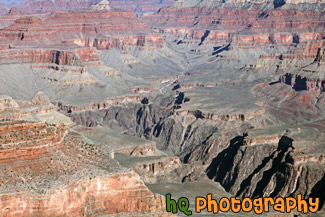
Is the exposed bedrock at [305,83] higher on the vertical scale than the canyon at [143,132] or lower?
higher

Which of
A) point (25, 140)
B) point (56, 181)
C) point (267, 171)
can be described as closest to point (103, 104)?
point (267, 171)

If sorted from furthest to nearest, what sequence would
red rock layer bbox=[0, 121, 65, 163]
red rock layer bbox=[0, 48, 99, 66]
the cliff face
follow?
red rock layer bbox=[0, 48, 99, 66] < red rock layer bbox=[0, 121, 65, 163] < the cliff face

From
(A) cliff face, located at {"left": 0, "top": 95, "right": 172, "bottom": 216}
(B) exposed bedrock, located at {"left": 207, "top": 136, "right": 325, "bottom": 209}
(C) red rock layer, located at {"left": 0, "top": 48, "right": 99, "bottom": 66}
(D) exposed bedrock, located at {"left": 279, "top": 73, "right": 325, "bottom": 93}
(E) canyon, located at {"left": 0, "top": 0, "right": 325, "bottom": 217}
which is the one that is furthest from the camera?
(C) red rock layer, located at {"left": 0, "top": 48, "right": 99, "bottom": 66}

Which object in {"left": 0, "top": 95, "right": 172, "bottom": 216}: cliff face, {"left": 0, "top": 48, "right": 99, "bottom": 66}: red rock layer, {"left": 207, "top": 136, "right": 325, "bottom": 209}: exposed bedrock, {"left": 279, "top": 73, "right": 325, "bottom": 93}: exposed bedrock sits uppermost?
{"left": 0, "top": 48, "right": 99, "bottom": 66}: red rock layer

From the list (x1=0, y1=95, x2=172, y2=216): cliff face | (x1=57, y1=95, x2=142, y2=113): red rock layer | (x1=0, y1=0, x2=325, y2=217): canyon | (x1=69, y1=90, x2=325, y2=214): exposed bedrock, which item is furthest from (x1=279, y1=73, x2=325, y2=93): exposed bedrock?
(x1=0, y1=95, x2=172, y2=216): cliff face

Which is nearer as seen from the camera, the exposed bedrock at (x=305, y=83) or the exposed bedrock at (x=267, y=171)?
the exposed bedrock at (x=267, y=171)

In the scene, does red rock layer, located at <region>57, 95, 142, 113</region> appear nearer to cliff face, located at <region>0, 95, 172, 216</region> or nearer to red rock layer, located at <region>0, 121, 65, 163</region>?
red rock layer, located at <region>0, 121, 65, 163</region>

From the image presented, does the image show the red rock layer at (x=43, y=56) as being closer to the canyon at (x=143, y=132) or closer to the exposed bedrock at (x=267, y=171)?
the canyon at (x=143, y=132)

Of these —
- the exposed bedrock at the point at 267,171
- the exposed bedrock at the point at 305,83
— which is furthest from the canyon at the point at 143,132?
the exposed bedrock at the point at 305,83

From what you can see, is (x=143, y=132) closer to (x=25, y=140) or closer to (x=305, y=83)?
(x=305, y=83)

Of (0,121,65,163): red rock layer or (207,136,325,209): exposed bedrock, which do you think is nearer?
(0,121,65,163): red rock layer
